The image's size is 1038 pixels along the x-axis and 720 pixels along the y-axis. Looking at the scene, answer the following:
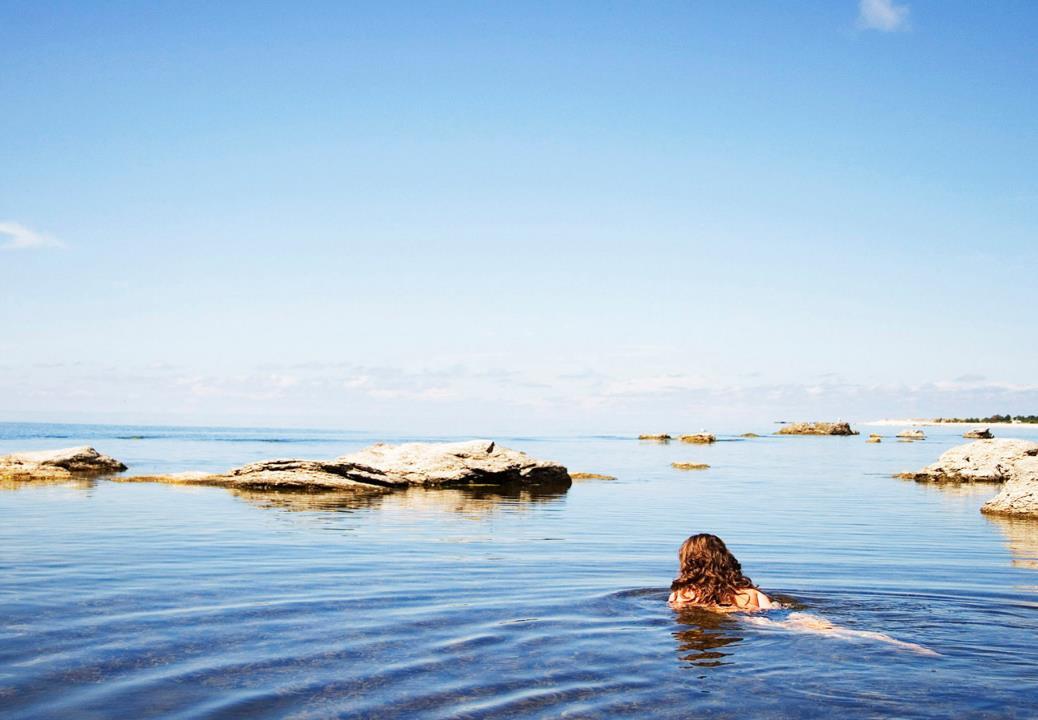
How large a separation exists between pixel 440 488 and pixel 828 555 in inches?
826

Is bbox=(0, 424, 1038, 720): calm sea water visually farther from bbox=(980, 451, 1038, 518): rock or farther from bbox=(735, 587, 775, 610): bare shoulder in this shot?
bbox=(980, 451, 1038, 518): rock

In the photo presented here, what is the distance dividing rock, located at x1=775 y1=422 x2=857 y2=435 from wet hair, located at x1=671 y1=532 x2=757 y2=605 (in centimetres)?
12877

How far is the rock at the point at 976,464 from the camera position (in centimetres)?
4178

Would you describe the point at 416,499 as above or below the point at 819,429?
below

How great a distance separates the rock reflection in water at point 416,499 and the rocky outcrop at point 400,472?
2.16 feet

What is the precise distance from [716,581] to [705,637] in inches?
61.6

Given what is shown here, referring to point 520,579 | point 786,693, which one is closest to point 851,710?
point 786,693

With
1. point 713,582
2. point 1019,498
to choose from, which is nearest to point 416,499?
point 1019,498

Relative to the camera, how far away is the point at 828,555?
18719mm

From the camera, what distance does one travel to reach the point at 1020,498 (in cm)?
2772

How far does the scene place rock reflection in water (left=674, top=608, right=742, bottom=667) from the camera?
9703mm

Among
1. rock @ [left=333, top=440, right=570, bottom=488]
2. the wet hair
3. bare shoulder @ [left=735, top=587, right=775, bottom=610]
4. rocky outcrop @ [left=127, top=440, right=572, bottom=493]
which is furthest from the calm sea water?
rock @ [left=333, top=440, right=570, bottom=488]

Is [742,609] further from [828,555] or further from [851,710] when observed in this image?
[828,555]

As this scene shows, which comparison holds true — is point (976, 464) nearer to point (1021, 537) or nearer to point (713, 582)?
point (1021, 537)
